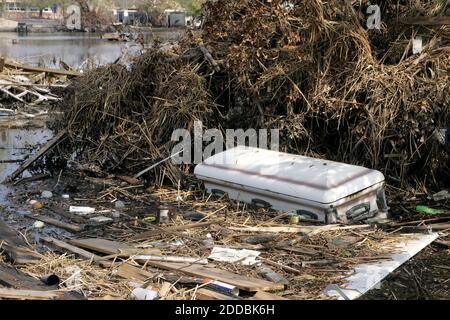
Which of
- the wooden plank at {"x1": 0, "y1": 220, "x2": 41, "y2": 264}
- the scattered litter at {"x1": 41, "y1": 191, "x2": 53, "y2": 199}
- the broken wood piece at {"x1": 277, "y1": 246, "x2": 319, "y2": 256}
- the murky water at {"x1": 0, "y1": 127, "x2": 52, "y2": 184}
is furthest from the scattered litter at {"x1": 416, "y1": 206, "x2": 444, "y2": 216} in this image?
the murky water at {"x1": 0, "y1": 127, "x2": 52, "y2": 184}

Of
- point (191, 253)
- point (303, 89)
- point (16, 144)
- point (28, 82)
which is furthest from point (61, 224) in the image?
point (28, 82)

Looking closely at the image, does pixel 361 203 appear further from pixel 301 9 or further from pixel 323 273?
pixel 301 9

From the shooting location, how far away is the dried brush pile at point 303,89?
794cm

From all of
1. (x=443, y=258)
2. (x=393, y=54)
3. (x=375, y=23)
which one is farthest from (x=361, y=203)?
(x=375, y=23)

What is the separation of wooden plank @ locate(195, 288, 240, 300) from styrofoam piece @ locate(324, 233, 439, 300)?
0.89 m

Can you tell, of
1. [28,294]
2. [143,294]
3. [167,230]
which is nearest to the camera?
[28,294]

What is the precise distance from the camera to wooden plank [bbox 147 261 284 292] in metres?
4.61

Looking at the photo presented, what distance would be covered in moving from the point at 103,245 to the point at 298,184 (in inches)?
97.7

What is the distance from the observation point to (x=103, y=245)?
5.72 m

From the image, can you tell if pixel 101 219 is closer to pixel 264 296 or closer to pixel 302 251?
pixel 302 251

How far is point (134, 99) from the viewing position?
32.5 ft
